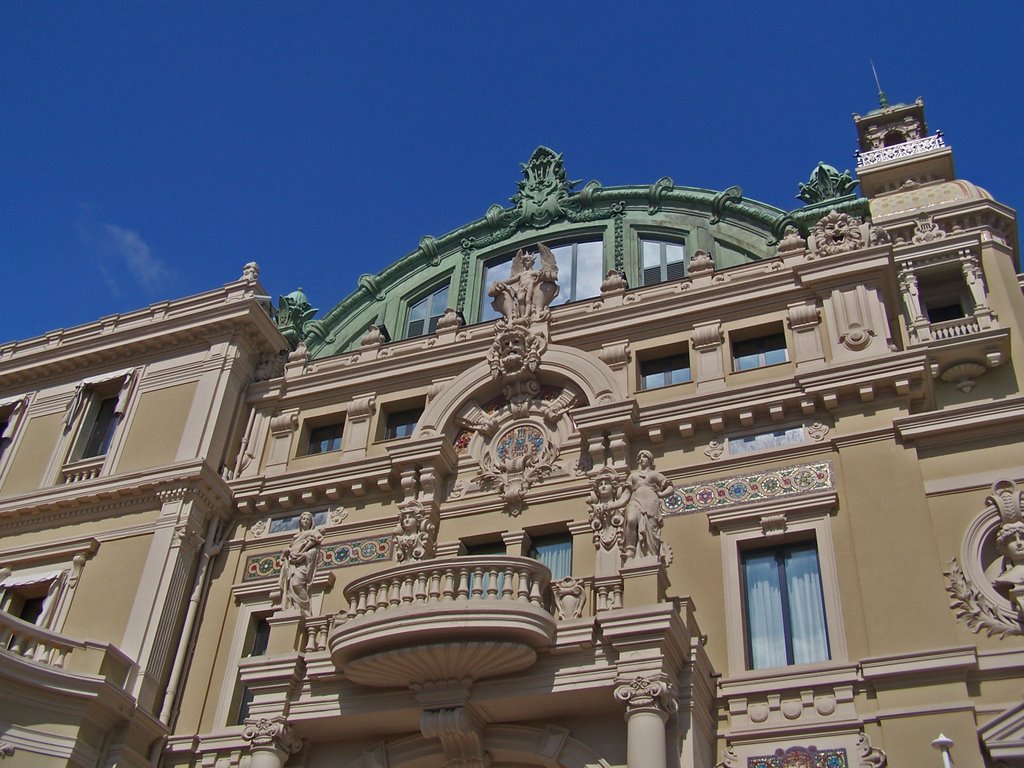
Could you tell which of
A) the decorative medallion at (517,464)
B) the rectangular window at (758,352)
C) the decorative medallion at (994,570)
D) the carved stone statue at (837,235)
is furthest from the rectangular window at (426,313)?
the decorative medallion at (994,570)

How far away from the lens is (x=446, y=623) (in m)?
18.4

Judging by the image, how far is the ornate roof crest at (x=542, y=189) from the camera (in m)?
32.3

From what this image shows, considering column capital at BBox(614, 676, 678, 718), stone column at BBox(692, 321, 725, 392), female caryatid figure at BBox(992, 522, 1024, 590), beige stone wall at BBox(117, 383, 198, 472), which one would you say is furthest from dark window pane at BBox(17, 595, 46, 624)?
female caryatid figure at BBox(992, 522, 1024, 590)

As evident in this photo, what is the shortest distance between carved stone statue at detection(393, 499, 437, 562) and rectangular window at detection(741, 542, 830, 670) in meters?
6.60

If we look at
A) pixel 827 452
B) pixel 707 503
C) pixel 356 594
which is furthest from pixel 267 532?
pixel 827 452

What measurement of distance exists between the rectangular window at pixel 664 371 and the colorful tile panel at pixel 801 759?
29.7ft

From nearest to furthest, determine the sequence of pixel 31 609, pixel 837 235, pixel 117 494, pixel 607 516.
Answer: pixel 607 516
pixel 837 235
pixel 31 609
pixel 117 494

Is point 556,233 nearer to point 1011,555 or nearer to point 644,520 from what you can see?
point 644,520

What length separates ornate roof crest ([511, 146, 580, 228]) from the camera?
1273 inches

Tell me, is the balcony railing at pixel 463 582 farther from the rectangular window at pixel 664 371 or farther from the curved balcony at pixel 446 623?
the rectangular window at pixel 664 371

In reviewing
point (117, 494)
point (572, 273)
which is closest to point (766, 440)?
point (572, 273)

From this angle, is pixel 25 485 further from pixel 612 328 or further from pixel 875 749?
pixel 875 749

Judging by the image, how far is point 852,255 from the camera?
23.8 meters

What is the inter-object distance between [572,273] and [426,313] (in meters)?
4.70
